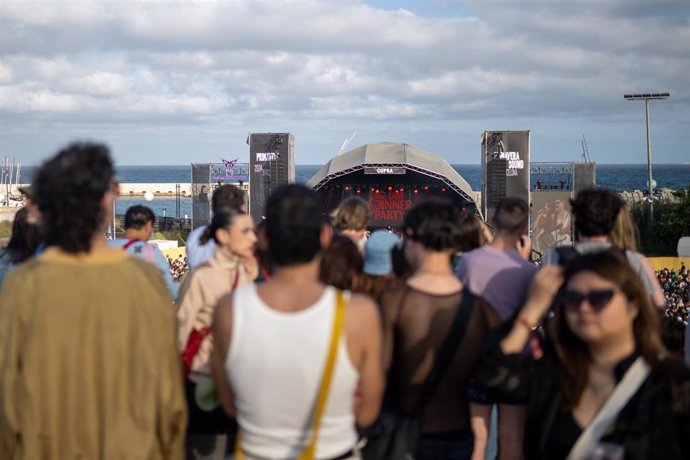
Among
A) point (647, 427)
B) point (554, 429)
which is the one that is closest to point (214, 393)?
point (554, 429)

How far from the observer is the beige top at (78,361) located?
2160 mm

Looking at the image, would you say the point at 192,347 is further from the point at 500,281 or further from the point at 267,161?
the point at 267,161

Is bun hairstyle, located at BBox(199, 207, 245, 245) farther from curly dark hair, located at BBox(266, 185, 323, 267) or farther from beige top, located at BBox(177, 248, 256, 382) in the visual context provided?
curly dark hair, located at BBox(266, 185, 323, 267)

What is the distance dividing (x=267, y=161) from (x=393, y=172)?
3220 mm

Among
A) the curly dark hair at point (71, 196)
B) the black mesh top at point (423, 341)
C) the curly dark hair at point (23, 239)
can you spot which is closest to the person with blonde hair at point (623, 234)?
the black mesh top at point (423, 341)

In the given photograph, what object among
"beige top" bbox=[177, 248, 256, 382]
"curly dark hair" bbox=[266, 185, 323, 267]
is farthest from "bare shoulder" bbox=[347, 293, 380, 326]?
"beige top" bbox=[177, 248, 256, 382]

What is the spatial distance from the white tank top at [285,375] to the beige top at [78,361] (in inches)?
11.2

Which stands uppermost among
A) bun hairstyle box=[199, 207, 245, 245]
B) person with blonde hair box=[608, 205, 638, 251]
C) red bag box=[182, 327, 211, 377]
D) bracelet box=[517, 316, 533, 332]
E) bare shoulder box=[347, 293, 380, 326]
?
bun hairstyle box=[199, 207, 245, 245]

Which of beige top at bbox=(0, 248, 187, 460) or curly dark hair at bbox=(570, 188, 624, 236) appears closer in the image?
beige top at bbox=(0, 248, 187, 460)

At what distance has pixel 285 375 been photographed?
2.06m

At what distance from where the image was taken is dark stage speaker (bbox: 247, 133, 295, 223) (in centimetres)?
2000

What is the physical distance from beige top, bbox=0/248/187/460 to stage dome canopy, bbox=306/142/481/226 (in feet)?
58.7

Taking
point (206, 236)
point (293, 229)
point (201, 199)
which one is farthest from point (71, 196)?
point (201, 199)

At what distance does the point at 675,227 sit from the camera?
24703mm
